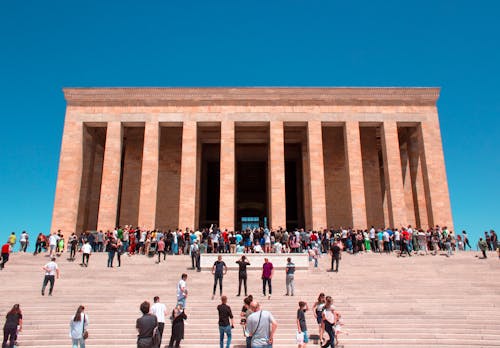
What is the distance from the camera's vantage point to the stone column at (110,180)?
83.1 feet

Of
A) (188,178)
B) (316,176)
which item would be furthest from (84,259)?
(316,176)

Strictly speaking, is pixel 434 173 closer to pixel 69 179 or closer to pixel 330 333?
pixel 330 333

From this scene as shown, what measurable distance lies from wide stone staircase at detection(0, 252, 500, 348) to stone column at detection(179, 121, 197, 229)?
763 centimetres

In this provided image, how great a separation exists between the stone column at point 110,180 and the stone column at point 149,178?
5.76 feet

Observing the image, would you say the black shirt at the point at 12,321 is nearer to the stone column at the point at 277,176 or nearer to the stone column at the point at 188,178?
the stone column at the point at 188,178

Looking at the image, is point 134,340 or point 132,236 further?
point 132,236

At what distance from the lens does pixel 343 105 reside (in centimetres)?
2766

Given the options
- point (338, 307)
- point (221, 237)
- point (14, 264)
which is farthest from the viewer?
point (221, 237)

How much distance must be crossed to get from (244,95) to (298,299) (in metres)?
18.3

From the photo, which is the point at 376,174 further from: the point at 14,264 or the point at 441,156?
the point at 14,264

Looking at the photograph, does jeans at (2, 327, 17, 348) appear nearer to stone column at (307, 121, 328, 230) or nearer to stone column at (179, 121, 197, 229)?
stone column at (179, 121, 197, 229)

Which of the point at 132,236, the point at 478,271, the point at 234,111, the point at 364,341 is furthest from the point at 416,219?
the point at 364,341

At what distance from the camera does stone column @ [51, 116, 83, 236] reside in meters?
25.2

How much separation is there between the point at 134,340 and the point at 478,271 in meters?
13.4
